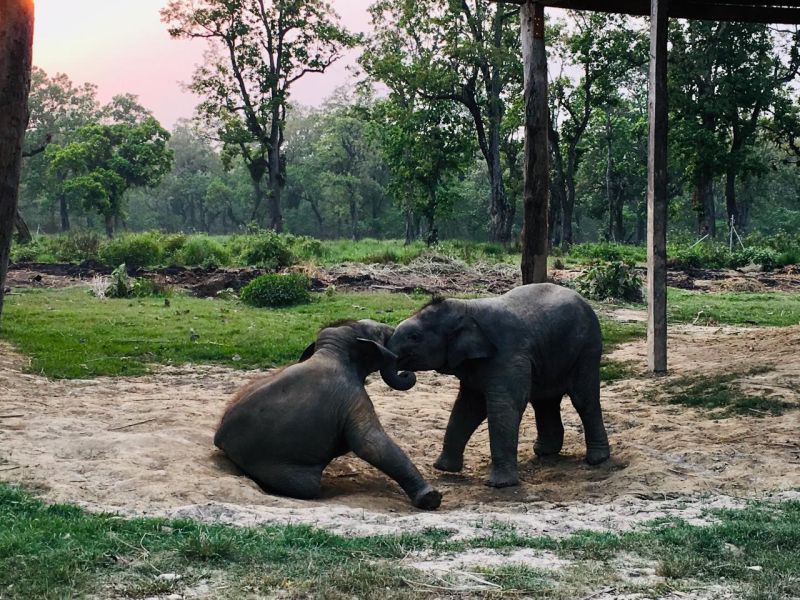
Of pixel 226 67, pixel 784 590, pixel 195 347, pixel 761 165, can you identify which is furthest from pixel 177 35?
pixel 784 590

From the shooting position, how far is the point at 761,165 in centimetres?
4147

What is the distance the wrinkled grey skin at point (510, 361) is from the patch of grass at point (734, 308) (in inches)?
336

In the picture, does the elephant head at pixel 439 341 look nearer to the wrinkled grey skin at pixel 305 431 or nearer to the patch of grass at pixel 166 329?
the wrinkled grey skin at pixel 305 431

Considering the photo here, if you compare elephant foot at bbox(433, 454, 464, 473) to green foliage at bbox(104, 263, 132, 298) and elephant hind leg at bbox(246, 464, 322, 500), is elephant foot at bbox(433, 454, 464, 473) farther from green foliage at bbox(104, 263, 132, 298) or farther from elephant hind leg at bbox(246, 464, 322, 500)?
green foliage at bbox(104, 263, 132, 298)

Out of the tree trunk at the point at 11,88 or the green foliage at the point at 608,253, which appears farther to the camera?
the green foliage at the point at 608,253

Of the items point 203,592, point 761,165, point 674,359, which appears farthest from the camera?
point 761,165

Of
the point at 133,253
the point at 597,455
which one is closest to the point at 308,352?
the point at 597,455

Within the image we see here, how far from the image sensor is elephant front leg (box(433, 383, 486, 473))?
8.57 meters

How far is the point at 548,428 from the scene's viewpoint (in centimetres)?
912

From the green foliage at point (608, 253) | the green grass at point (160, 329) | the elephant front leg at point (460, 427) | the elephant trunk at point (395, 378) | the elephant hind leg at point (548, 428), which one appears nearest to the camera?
the elephant trunk at point (395, 378)

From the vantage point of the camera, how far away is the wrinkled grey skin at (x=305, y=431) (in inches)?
295

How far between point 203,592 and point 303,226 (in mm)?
83655

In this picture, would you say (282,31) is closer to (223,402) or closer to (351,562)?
(223,402)

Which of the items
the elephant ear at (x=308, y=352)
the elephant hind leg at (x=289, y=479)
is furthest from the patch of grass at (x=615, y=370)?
the elephant hind leg at (x=289, y=479)
